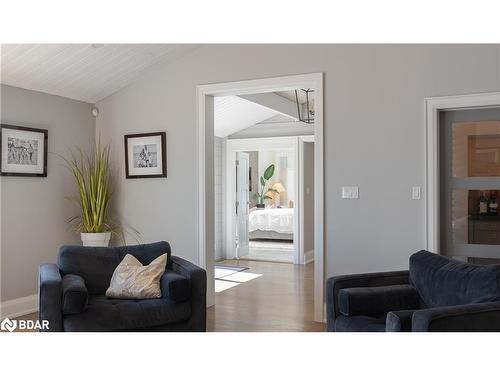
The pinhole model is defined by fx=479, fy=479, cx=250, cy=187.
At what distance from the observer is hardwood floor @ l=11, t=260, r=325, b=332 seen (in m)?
4.33

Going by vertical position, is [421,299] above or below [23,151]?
below

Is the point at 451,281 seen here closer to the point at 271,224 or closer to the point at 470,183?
the point at 470,183

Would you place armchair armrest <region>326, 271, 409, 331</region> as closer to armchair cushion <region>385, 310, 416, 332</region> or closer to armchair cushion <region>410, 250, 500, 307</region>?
armchair cushion <region>410, 250, 500, 307</region>

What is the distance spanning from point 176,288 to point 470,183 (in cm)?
263

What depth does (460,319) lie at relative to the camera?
2.42 meters

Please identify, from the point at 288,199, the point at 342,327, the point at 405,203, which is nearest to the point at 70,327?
the point at 342,327

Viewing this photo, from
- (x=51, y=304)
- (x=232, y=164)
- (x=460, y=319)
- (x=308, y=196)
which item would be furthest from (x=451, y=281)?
(x=232, y=164)

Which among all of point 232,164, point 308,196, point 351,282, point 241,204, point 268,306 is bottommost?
point 268,306

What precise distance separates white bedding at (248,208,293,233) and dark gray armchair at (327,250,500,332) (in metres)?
6.96

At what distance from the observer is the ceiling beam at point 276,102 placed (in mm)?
6723

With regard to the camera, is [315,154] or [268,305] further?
[268,305]

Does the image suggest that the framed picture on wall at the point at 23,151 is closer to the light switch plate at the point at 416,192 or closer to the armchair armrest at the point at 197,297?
the armchair armrest at the point at 197,297

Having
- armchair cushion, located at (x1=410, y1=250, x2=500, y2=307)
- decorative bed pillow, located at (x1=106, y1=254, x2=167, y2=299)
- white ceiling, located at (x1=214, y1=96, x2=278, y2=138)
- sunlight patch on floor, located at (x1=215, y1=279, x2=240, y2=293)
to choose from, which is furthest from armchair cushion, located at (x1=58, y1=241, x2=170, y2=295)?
white ceiling, located at (x1=214, y1=96, x2=278, y2=138)

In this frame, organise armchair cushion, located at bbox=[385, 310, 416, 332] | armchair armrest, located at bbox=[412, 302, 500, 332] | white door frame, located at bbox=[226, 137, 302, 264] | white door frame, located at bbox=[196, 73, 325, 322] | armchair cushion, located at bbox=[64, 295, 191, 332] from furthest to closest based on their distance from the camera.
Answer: white door frame, located at bbox=[226, 137, 302, 264], white door frame, located at bbox=[196, 73, 325, 322], armchair cushion, located at bbox=[64, 295, 191, 332], armchair cushion, located at bbox=[385, 310, 416, 332], armchair armrest, located at bbox=[412, 302, 500, 332]
